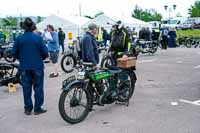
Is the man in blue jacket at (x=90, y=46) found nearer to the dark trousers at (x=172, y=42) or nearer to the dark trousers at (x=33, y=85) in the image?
the dark trousers at (x=33, y=85)

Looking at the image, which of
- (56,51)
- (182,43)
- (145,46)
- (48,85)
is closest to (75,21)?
(182,43)

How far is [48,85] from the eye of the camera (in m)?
10.4

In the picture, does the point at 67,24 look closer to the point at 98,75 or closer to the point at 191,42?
the point at 191,42

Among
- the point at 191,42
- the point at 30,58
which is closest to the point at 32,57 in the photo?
the point at 30,58

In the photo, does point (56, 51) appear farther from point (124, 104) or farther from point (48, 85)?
point (124, 104)

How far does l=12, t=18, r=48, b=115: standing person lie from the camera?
671 cm

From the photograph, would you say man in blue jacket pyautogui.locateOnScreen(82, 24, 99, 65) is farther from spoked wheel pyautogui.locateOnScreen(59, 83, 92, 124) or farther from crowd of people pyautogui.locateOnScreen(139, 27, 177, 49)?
crowd of people pyautogui.locateOnScreen(139, 27, 177, 49)

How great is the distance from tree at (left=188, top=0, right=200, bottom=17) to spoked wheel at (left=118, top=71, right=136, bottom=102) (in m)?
71.4

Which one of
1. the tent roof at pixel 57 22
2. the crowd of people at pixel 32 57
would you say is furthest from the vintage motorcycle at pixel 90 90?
the tent roof at pixel 57 22

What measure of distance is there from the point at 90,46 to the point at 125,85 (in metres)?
1.09

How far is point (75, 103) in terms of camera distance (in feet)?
20.9

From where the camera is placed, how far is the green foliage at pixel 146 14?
Result: 79688 millimetres

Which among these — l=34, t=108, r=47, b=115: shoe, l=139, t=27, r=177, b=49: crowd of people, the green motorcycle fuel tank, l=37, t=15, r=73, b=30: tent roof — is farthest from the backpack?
l=37, t=15, r=73, b=30: tent roof

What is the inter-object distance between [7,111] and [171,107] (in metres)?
3.28
